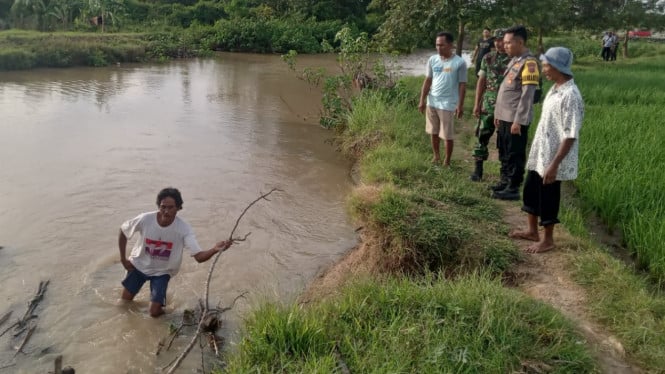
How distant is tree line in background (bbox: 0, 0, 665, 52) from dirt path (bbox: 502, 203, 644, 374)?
7.52 metres

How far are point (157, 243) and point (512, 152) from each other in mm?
3354

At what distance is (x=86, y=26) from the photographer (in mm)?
25797

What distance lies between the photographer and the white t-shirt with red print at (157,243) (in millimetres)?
3789

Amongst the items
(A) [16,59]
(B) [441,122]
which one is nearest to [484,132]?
(B) [441,122]

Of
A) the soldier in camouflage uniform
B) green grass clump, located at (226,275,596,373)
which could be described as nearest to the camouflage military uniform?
the soldier in camouflage uniform

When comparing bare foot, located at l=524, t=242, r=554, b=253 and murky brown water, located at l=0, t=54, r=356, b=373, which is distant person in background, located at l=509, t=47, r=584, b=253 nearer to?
bare foot, located at l=524, t=242, r=554, b=253

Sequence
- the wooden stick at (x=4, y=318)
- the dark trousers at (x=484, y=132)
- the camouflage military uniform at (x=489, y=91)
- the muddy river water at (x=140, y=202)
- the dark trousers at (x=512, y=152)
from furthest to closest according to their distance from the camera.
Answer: the dark trousers at (x=484, y=132) < the camouflage military uniform at (x=489, y=91) < the dark trousers at (x=512, y=152) < the muddy river water at (x=140, y=202) < the wooden stick at (x=4, y=318)

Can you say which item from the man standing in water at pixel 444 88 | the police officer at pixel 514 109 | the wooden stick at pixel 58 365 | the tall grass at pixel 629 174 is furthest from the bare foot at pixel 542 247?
the wooden stick at pixel 58 365

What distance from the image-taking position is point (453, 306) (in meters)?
3.11

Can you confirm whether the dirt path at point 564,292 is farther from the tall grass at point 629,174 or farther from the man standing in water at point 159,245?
the man standing in water at point 159,245

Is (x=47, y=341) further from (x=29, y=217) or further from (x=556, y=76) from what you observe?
(x=556, y=76)

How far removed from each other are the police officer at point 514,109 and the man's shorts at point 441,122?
791mm

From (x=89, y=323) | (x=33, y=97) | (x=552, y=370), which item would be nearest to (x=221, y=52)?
(x=33, y=97)

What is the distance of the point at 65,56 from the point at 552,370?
1824cm
